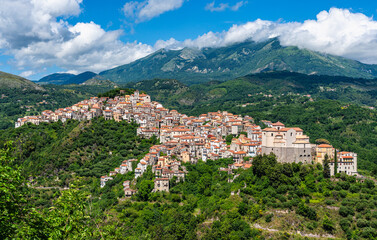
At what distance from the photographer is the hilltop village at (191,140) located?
165 feet

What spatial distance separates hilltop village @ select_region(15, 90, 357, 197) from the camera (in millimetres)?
50250

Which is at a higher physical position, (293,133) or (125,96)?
(125,96)

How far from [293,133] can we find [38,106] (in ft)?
474

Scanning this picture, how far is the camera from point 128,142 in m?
71.9

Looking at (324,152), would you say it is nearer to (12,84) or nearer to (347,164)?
(347,164)

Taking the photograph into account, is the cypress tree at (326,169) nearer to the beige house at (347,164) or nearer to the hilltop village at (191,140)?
the hilltop village at (191,140)

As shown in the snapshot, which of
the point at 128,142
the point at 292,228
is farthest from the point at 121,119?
the point at 292,228

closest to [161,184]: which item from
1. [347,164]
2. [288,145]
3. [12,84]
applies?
[288,145]

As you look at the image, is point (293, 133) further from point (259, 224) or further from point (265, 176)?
point (259, 224)

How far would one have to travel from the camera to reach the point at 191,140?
65.0m

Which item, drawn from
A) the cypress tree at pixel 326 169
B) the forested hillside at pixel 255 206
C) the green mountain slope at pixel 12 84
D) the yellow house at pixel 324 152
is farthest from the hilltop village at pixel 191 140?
the green mountain slope at pixel 12 84

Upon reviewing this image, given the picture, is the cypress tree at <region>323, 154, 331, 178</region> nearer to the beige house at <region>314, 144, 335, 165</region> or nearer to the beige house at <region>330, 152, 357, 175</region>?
the beige house at <region>330, 152, 357, 175</region>

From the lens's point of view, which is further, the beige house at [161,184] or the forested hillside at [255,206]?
the beige house at [161,184]

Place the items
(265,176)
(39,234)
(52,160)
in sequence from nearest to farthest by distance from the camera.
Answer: (39,234) < (265,176) < (52,160)
